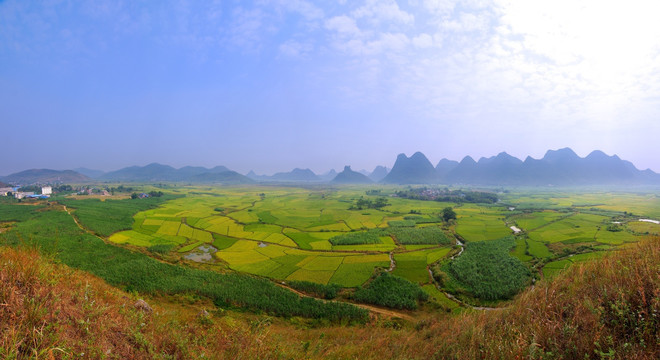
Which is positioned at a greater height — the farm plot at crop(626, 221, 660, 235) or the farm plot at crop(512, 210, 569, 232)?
the farm plot at crop(626, 221, 660, 235)

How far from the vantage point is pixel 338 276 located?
2325 cm

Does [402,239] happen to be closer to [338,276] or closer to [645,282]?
[338,276]

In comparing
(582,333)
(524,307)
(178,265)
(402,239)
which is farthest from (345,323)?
(402,239)

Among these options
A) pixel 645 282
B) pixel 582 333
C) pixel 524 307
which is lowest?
pixel 524 307

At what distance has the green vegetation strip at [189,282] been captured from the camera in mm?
17297

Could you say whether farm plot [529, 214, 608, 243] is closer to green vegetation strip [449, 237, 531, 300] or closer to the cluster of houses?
green vegetation strip [449, 237, 531, 300]

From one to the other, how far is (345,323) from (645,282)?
580 inches

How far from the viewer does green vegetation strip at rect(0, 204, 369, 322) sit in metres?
17.3

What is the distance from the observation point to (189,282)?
20.5m

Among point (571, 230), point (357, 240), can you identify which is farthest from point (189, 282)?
point (571, 230)

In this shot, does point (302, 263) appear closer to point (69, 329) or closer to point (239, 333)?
point (239, 333)

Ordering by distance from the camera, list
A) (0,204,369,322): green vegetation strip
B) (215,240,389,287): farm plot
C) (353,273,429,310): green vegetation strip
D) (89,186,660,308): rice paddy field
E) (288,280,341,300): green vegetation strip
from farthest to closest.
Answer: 1. (89,186,660,308): rice paddy field
2. (215,240,389,287): farm plot
3. (288,280,341,300): green vegetation strip
4. (353,273,429,310): green vegetation strip
5. (0,204,369,322): green vegetation strip

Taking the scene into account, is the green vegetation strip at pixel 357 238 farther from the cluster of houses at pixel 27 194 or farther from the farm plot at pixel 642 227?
the cluster of houses at pixel 27 194

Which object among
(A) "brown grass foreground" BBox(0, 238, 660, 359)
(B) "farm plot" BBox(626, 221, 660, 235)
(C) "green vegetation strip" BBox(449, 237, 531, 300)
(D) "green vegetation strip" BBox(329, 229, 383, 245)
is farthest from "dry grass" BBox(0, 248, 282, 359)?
(B) "farm plot" BBox(626, 221, 660, 235)
